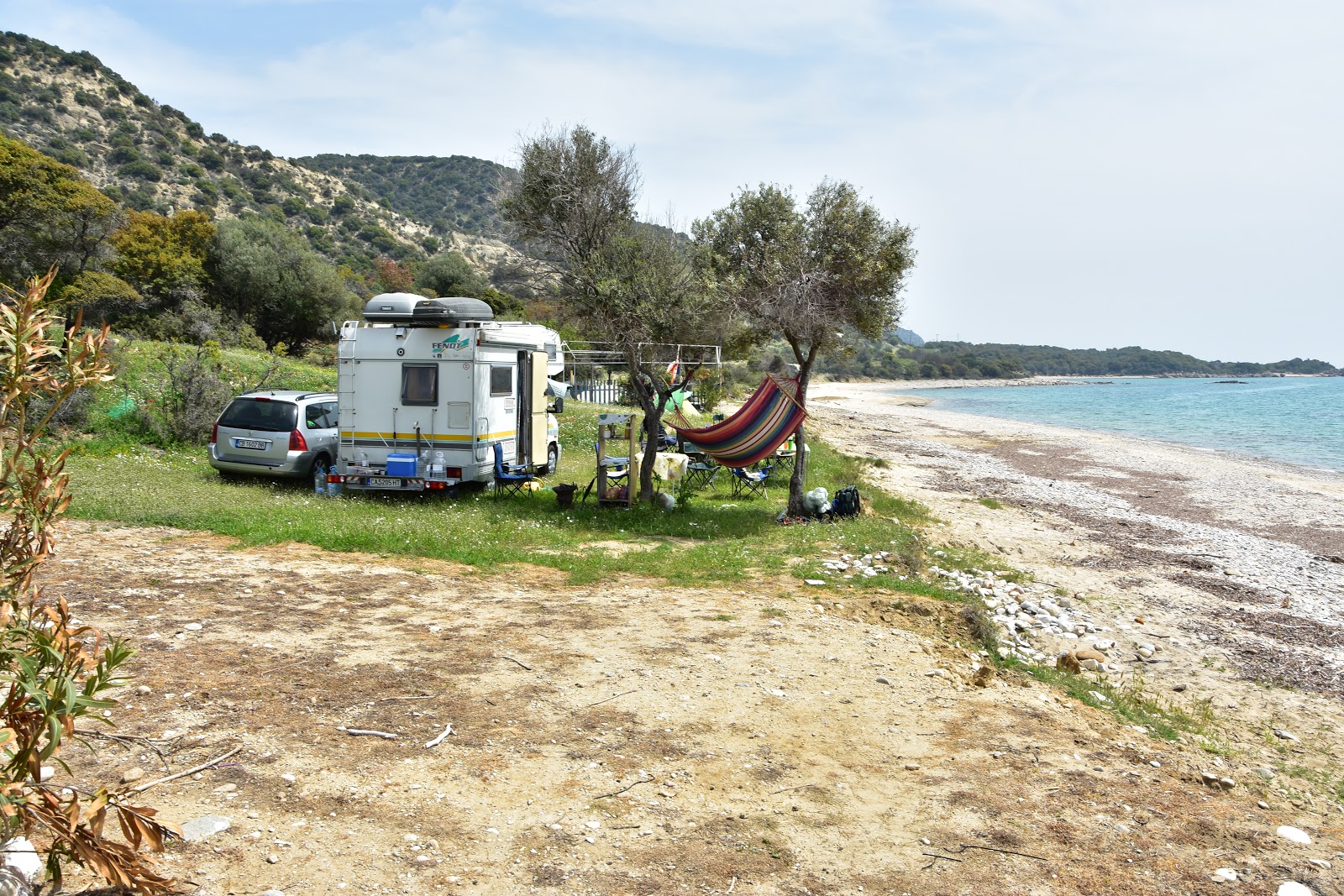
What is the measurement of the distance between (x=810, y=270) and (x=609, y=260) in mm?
2924

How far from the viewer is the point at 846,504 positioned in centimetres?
1244

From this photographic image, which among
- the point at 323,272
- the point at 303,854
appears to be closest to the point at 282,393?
the point at 303,854

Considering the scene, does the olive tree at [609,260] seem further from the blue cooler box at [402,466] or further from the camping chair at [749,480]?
the blue cooler box at [402,466]

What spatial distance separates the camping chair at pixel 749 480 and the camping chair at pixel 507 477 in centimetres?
345

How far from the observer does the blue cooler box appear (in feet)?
39.4

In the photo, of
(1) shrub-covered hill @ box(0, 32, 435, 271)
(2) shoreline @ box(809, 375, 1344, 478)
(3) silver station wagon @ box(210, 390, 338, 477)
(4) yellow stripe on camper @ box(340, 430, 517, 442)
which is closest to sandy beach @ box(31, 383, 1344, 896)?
(4) yellow stripe on camper @ box(340, 430, 517, 442)

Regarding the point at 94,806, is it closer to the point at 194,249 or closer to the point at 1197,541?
the point at 1197,541

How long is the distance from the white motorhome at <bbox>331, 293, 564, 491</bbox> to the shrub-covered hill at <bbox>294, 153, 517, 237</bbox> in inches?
2558

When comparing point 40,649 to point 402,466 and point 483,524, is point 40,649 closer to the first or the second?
point 483,524

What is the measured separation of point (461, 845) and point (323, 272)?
32201 mm

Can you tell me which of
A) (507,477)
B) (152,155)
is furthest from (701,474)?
(152,155)

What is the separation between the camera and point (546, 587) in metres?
8.41

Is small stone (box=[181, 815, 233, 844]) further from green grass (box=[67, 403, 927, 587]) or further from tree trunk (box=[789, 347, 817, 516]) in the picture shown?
tree trunk (box=[789, 347, 817, 516])

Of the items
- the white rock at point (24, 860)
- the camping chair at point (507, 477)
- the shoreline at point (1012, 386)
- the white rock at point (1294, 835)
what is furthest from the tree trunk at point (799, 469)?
the shoreline at point (1012, 386)
